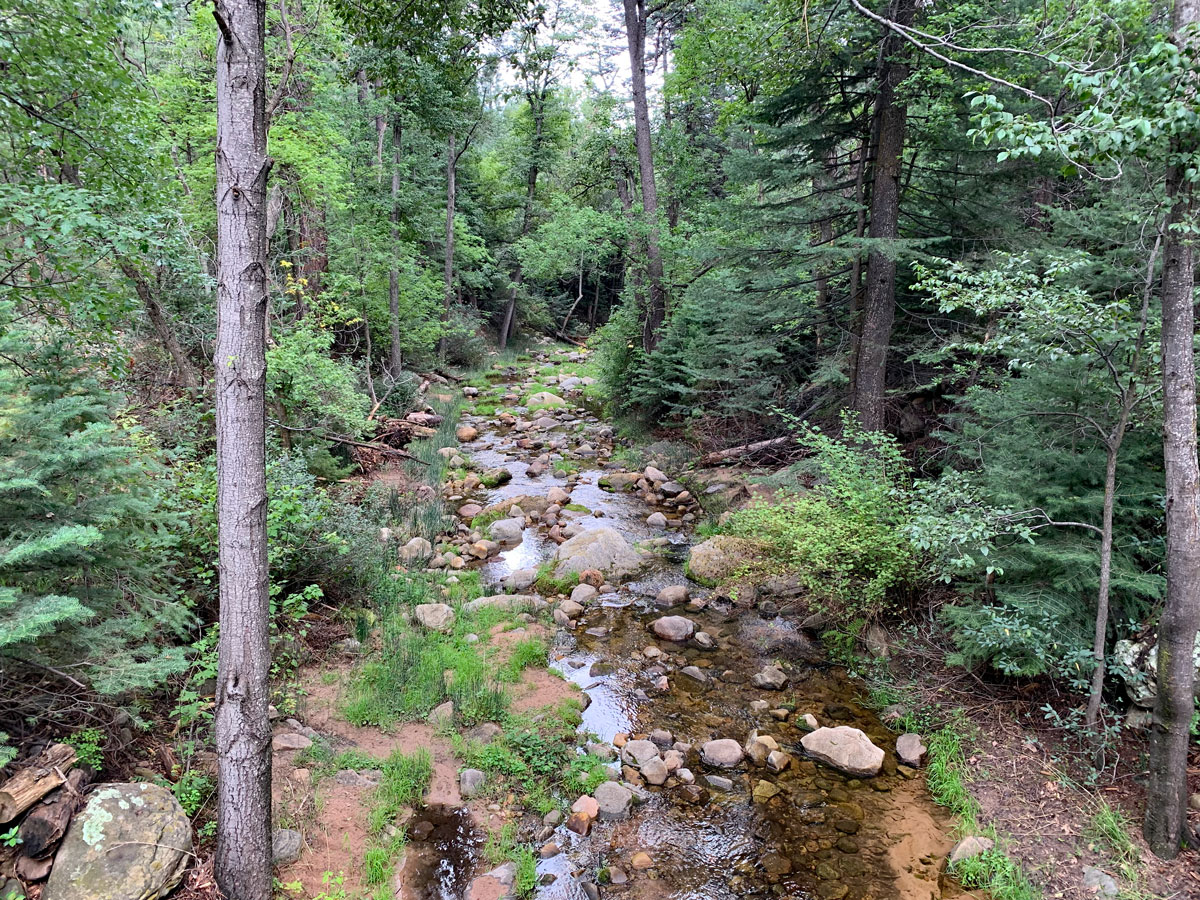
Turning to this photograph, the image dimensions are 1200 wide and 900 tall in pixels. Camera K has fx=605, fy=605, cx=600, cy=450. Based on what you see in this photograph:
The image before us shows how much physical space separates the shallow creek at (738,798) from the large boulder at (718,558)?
0.36 meters

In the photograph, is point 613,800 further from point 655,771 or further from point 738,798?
point 738,798

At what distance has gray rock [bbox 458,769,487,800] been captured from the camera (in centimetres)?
434

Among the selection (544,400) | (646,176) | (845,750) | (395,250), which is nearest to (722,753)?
(845,750)

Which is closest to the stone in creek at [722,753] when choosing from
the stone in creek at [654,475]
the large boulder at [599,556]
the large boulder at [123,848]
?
the large boulder at [599,556]

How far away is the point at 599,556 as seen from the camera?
821cm

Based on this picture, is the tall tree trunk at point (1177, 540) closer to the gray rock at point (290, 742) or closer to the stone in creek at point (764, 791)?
the stone in creek at point (764, 791)

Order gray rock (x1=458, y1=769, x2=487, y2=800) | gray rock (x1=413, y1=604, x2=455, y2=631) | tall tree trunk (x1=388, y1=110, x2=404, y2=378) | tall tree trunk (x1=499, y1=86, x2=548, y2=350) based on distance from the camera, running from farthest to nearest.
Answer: tall tree trunk (x1=499, y1=86, x2=548, y2=350)
tall tree trunk (x1=388, y1=110, x2=404, y2=378)
gray rock (x1=413, y1=604, x2=455, y2=631)
gray rock (x1=458, y1=769, x2=487, y2=800)

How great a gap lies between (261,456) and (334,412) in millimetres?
5972

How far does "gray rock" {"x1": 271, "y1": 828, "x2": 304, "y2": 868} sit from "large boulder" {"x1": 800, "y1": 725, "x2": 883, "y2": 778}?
374 centimetres

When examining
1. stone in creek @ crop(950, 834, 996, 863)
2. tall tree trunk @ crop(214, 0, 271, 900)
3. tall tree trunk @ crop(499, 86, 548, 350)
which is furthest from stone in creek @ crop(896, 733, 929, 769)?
tall tree trunk @ crop(499, 86, 548, 350)

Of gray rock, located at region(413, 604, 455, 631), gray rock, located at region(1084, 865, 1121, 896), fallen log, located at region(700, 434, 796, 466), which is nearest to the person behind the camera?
gray rock, located at region(1084, 865, 1121, 896)

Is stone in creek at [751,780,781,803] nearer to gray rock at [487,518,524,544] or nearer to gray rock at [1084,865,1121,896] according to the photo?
gray rock at [1084,865,1121,896]

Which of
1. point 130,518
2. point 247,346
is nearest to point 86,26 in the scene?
point 247,346

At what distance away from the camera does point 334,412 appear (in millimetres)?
8633
